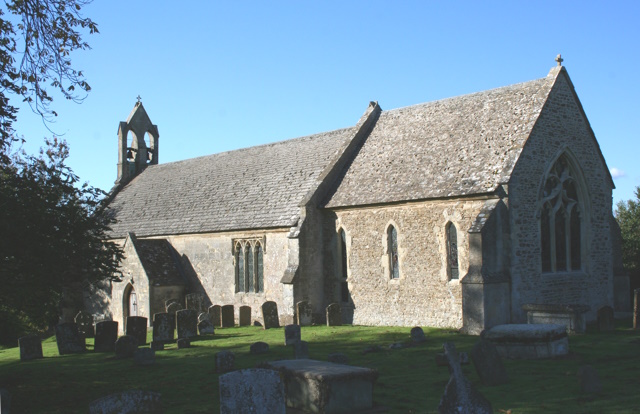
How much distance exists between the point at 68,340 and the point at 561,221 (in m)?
17.1

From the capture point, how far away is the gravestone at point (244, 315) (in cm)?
2756

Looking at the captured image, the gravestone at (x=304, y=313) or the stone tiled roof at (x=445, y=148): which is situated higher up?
the stone tiled roof at (x=445, y=148)

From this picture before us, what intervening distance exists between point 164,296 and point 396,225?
1197cm

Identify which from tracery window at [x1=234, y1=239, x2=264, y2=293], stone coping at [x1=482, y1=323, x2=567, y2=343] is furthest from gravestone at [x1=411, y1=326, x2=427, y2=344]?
tracery window at [x1=234, y1=239, x2=264, y2=293]

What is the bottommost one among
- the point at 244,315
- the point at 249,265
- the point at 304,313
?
the point at 244,315

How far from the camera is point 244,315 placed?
90.9ft

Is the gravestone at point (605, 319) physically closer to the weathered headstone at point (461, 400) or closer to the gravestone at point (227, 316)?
the weathered headstone at point (461, 400)

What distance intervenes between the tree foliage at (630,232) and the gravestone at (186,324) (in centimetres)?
1981

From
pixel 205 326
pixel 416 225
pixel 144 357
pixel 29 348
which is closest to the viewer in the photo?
pixel 144 357

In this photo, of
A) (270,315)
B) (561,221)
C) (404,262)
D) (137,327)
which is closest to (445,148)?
(404,262)

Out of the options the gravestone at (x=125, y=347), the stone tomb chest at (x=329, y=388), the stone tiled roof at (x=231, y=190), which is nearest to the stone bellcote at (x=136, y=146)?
the stone tiled roof at (x=231, y=190)

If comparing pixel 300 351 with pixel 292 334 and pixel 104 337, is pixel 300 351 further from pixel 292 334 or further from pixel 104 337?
pixel 104 337

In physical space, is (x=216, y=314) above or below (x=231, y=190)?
below

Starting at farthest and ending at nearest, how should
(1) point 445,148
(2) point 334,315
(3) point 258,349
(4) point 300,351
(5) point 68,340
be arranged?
(2) point 334,315 < (1) point 445,148 < (5) point 68,340 < (3) point 258,349 < (4) point 300,351
